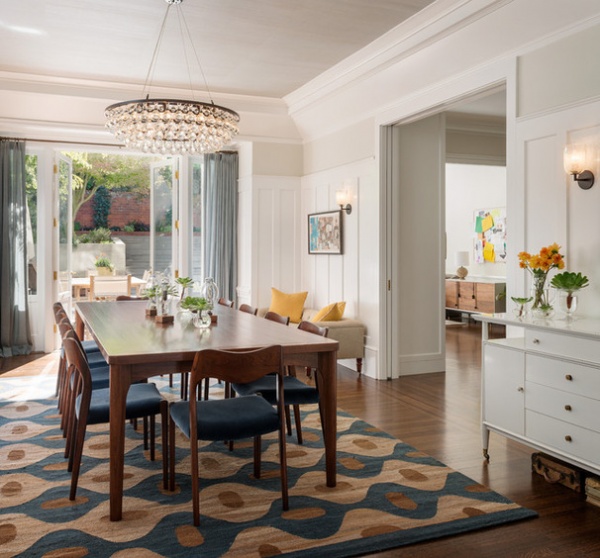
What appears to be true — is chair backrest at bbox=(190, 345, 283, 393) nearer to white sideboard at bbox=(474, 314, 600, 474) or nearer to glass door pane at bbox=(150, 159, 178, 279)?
white sideboard at bbox=(474, 314, 600, 474)

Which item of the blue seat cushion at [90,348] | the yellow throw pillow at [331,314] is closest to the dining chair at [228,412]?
the blue seat cushion at [90,348]

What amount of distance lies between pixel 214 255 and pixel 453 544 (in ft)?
18.8

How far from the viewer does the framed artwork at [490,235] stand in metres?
10.2

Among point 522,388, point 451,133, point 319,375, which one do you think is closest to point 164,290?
point 319,375

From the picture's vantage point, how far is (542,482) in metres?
3.45

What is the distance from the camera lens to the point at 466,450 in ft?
13.0

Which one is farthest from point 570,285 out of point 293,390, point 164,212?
point 164,212

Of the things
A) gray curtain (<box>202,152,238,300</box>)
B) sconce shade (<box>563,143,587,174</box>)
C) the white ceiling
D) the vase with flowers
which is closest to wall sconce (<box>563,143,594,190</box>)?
sconce shade (<box>563,143,587,174</box>)

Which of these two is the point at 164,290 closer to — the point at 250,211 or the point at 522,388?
the point at 522,388

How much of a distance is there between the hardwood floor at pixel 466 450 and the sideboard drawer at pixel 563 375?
572 mm

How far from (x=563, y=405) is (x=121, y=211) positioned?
42.9ft

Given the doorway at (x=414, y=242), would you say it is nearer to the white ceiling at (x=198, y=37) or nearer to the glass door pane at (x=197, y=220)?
the white ceiling at (x=198, y=37)

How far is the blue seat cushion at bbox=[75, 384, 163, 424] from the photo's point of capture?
3215mm

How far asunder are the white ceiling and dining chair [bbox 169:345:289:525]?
277 cm
